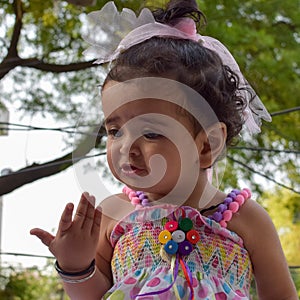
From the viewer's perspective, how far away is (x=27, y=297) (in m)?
2.88

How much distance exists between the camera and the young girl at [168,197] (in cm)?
76

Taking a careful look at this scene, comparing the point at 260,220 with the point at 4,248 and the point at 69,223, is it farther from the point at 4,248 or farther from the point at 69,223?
the point at 4,248

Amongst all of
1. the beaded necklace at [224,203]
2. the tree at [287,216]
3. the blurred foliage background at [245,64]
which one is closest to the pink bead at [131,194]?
the beaded necklace at [224,203]

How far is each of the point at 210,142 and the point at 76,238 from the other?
0.21 meters

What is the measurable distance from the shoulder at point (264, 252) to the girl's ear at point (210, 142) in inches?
3.4

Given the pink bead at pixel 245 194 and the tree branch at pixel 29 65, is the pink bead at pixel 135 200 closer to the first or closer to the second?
the pink bead at pixel 245 194

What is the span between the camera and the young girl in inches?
30.0

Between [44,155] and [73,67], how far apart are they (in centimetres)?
33

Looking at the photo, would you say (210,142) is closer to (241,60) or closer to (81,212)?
(81,212)

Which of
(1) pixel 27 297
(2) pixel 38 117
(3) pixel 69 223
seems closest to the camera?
(3) pixel 69 223

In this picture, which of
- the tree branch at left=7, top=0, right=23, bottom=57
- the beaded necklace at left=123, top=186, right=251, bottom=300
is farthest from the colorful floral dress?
the tree branch at left=7, top=0, right=23, bottom=57

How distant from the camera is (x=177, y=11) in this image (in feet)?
2.84

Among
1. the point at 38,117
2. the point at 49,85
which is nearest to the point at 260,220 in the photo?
the point at 38,117

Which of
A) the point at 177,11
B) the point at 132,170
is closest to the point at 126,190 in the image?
the point at 132,170
